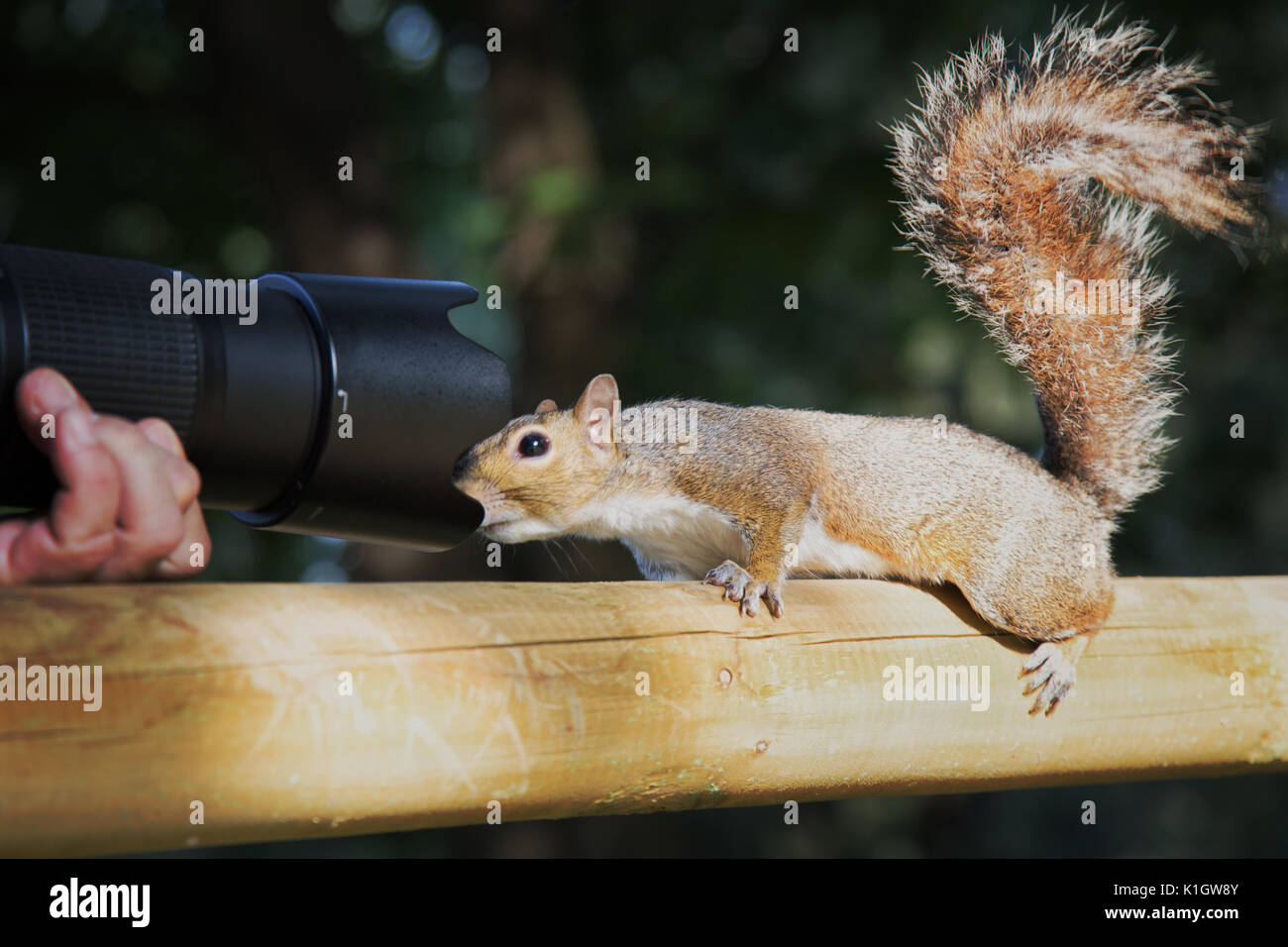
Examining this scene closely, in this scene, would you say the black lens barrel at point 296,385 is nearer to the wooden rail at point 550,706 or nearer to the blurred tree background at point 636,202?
the wooden rail at point 550,706

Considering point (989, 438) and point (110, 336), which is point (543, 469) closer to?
point (989, 438)

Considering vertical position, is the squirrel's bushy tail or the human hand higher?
the squirrel's bushy tail

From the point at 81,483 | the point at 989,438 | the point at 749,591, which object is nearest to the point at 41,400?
the point at 81,483

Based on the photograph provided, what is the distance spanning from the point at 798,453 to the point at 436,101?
3834 mm

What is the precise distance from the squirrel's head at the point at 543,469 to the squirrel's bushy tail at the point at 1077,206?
1.75 feet

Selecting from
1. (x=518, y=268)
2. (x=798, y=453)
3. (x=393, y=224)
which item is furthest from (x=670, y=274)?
(x=798, y=453)

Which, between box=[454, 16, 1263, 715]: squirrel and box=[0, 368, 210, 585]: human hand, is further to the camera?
box=[454, 16, 1263, 715]: squirrel

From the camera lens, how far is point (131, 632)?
81 cm

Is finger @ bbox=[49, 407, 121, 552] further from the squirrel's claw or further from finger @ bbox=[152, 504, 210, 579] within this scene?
the squirrel's claw

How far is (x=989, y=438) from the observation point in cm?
175

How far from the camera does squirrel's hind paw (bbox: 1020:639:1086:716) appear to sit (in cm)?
135

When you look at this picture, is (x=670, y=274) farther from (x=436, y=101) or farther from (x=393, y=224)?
(x=436, y=101)

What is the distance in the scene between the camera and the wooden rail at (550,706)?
0.80 meters

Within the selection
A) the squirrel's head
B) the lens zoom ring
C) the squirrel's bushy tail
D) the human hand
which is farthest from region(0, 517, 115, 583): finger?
the squirrel's bushy tail
